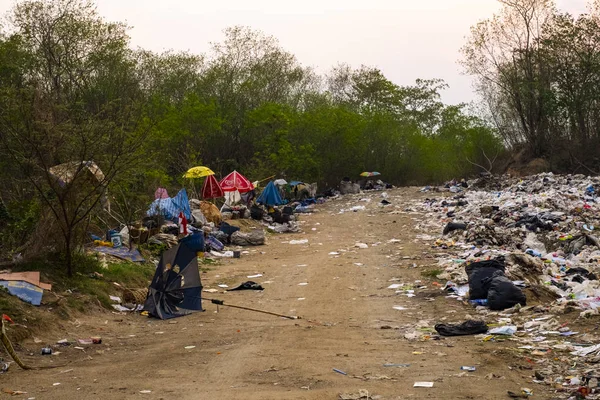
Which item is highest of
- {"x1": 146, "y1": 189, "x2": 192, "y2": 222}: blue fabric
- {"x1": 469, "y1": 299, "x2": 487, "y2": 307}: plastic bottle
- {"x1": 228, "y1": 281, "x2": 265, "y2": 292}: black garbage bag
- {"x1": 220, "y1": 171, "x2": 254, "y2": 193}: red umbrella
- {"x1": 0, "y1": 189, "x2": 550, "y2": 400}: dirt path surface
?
{"x1": 220, "y1": 171, "x2": 254, "y2": 193}: red umbrella

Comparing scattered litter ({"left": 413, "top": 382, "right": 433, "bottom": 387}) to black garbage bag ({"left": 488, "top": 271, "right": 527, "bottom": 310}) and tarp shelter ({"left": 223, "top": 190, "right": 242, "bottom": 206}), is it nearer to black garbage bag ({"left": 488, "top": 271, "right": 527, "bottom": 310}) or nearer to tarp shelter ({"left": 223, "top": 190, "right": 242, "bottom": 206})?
black garbage bag ({"left": 488, "top": 271, "right": 527, "bottom": 310})

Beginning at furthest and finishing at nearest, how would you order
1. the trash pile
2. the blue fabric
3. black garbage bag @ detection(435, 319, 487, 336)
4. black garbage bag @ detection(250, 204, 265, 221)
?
black garbage bag @ detection(250, 204, 265, 221) → the blue fabric → black garbage bag @ detection(435, 319, 487, 336) → the trash pile

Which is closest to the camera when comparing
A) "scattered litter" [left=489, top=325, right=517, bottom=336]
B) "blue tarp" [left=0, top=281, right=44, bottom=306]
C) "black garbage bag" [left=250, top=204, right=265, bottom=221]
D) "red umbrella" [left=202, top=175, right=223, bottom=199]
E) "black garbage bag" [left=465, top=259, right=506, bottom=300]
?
"scattered litter" [left=489, top=325, right=517, bottom=336]

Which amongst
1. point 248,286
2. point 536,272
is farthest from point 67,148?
point 536,272

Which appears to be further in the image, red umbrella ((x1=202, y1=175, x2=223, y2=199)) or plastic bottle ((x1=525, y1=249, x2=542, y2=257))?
red umbrella ((x1=202, y1=175, x2=223, y2=199))

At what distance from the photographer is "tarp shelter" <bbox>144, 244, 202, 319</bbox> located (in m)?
9.28

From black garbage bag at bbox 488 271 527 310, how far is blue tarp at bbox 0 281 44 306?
5622mm

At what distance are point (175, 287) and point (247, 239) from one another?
7570mm

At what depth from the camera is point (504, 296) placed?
8.20 metres

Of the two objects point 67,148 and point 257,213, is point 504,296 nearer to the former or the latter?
point 67,148

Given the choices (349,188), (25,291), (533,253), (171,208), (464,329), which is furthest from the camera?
(349,188)

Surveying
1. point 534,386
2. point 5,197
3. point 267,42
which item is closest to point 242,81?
point 267,42

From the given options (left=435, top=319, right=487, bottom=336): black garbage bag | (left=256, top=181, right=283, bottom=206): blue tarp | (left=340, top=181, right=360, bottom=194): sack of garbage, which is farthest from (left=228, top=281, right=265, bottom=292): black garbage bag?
(left=340, top=181, right=360, bottom=194): sack of garbage

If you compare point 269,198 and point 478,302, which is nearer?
point 478,302
